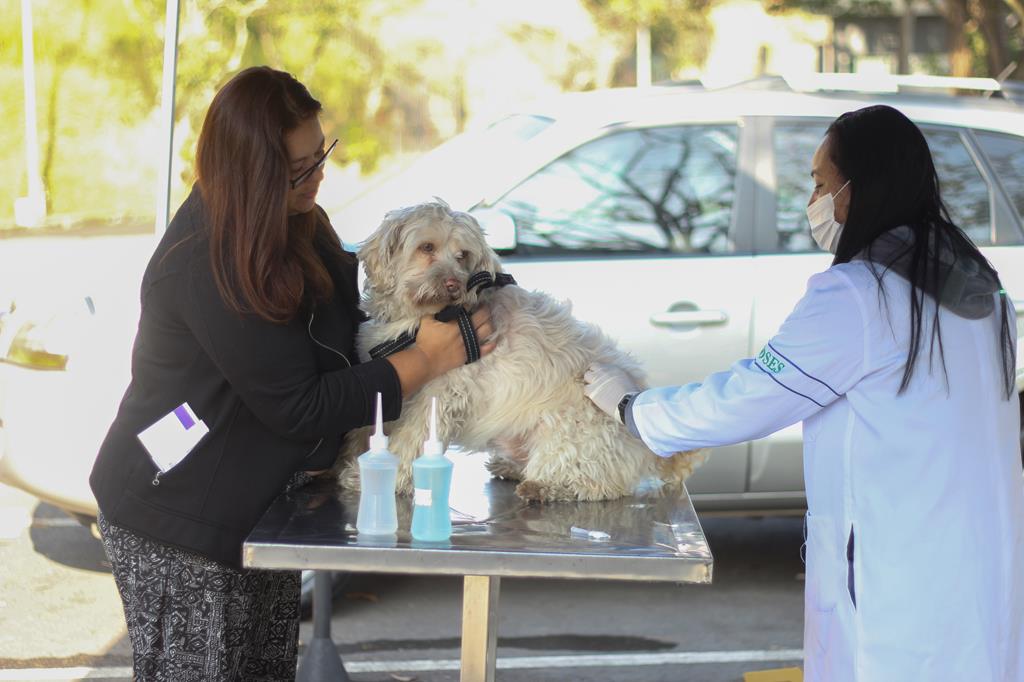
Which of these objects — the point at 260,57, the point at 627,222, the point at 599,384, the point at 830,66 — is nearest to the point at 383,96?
the point at 260,57

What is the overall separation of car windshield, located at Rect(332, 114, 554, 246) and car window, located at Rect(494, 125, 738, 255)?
18cm

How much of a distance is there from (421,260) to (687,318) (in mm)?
2136

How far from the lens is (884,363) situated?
2643 millimetres

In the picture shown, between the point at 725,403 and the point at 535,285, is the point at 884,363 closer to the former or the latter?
the point at 725,403

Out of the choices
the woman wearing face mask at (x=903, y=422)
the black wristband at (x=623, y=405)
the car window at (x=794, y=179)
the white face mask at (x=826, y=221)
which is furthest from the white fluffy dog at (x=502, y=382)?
the car window at (x=794, y=179)

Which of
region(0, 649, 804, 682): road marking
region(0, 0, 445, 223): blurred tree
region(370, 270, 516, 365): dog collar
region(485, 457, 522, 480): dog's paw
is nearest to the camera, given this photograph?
region(370, 270, 516, 365): dog collar

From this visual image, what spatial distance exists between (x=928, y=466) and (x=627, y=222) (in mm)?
2906

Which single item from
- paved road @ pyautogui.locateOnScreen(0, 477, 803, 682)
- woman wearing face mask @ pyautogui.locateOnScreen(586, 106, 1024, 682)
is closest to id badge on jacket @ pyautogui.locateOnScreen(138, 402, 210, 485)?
woman wearing face mask @ pyautogui.locateOnScreen(586, 106, 1024, 682)

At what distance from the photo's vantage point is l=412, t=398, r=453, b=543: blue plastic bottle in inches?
104

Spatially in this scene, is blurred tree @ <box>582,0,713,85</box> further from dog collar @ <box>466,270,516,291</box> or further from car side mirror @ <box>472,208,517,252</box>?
dog collar @ <box>466,270,516,291</box>

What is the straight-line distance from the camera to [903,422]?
8.69 feet

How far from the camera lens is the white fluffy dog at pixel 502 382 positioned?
3.21 metres

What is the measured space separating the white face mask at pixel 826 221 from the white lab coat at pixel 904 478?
0.71 feet

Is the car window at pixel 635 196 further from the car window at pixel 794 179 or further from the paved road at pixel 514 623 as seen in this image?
the paved road at pixel 514 623
